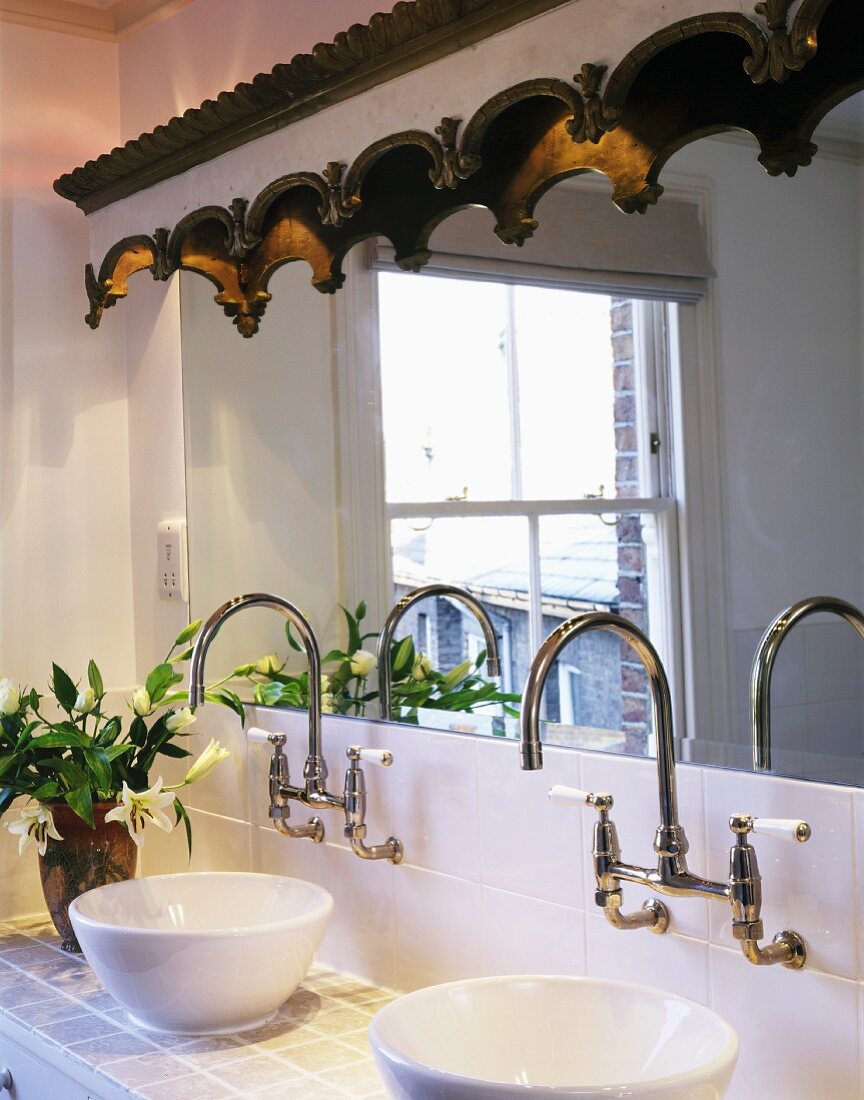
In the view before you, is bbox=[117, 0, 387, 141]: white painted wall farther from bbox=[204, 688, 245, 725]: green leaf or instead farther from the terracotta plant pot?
the terracotta plant pot

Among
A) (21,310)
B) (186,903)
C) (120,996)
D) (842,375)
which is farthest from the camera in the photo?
(21,310)

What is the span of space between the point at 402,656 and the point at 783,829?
28.7 inches

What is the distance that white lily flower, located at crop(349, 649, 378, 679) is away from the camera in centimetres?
189

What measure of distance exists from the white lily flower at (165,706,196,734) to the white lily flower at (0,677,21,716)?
0.23 meters

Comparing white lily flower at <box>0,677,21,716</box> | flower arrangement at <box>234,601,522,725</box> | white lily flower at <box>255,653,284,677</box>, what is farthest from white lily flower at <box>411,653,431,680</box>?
white lily flower at <box>0,677,21,716</box>

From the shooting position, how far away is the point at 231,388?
7.05 ft

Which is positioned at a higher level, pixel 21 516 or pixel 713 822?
pixel 21 516

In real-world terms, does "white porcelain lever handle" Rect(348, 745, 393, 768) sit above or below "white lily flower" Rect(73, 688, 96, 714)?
below

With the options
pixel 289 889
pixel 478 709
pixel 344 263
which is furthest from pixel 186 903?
pixel 344 263

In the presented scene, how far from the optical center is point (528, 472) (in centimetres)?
168

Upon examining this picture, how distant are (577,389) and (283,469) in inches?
24.2

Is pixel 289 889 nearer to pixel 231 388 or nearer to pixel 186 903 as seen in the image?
pixel 186 903

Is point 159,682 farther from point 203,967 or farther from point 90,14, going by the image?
point 90,14

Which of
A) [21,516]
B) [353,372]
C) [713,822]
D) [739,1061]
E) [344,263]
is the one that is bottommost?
[739,1061]
